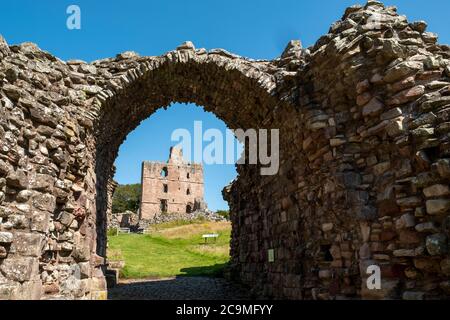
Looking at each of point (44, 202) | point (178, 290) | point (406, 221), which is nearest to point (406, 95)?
point (406, 221)

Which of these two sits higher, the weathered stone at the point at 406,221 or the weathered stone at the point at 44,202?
the weathered stone at the point at 44,202

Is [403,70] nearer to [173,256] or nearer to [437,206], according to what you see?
[437,206]

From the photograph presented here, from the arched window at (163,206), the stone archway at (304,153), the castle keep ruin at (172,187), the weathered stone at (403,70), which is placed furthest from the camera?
the arched window at (163,206)

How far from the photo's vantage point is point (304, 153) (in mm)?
7141

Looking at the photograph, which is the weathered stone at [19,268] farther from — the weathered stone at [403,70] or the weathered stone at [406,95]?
the weathered stone at [403,70]

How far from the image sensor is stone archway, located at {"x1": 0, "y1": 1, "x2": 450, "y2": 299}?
16.2 ft

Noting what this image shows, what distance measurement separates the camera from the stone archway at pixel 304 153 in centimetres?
495

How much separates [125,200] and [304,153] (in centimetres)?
5661

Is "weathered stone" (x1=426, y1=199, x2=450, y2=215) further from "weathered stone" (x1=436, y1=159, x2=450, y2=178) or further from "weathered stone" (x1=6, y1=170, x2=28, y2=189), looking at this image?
"weathered stone" (x1=6, y1=170, x2=28, y2=189)

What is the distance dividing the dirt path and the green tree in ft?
156

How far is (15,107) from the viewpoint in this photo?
18.2ft

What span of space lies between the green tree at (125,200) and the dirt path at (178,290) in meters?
47.5

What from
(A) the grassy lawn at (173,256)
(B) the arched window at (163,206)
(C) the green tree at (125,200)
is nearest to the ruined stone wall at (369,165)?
(A) the grassy lawn at (173,256)

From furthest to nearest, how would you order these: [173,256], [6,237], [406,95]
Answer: [173,256]
[406,95]
[6,237]
